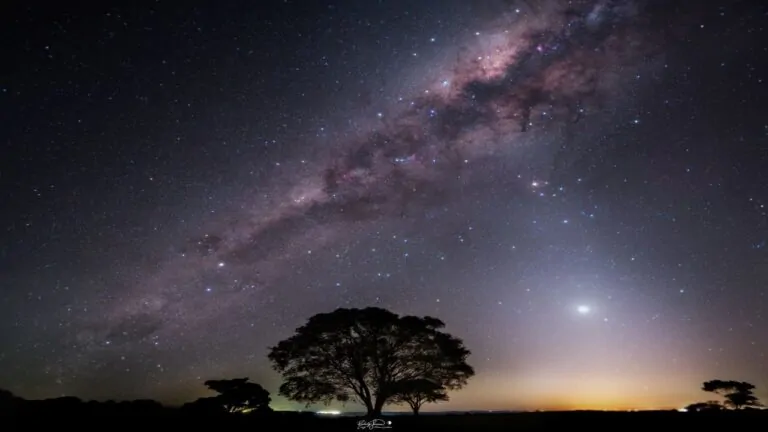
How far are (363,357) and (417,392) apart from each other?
4.81 m

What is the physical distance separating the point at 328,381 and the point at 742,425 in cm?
2731

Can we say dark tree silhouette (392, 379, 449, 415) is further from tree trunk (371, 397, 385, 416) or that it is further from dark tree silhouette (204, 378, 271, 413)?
dark tree silhouette (204, 378, 271, 413)

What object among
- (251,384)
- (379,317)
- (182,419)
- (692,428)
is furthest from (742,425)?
(251,384)

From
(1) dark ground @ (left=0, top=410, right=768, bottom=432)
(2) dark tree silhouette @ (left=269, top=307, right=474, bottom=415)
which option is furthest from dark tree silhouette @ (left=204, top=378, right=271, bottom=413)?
(1) dark ground @ (left=0, top=410, right=768, bottom=432)

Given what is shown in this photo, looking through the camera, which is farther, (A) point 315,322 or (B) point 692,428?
(A) point 315,322

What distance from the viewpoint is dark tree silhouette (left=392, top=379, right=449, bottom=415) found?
3753 cm

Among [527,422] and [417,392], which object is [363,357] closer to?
[417,392]

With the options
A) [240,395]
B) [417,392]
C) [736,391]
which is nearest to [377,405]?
[417,392]

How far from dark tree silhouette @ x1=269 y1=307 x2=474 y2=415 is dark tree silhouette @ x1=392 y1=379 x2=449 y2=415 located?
12.6 inches

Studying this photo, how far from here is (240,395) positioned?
43875 mm

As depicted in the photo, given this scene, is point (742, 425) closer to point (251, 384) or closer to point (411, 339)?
point (411, 339)

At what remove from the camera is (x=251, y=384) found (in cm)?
4488

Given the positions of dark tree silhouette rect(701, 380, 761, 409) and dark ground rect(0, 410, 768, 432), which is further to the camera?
dark tree silhouette rect(701, 380, 761, 409)

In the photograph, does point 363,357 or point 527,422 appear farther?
point 363,357
